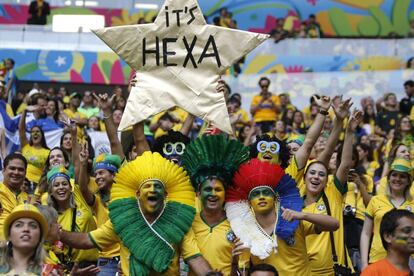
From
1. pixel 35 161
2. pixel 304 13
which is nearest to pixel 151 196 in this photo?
pixel 35 161

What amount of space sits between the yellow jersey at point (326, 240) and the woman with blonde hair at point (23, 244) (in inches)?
113

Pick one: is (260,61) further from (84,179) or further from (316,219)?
(316,219)

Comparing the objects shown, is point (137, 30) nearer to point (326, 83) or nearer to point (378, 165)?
point (378, 165)

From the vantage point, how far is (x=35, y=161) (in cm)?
1300

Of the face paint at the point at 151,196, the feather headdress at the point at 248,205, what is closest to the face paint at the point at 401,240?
the feather headdress at the point at 248,205

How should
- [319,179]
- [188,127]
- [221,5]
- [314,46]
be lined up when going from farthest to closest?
[221,5] < [314,46] < [188,127] < [319,179]

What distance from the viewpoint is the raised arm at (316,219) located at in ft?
26.5

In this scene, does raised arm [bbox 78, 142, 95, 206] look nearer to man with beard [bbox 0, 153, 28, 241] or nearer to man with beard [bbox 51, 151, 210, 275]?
man with beard [bbox 0, 153, 28, 241]

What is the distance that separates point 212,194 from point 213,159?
304 mm

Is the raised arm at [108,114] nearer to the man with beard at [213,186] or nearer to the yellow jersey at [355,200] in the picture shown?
the man with beard at [213,186]

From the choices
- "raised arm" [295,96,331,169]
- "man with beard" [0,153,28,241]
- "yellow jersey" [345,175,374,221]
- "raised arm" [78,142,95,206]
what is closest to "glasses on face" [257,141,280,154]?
"raised arm" [295,96,331,169]

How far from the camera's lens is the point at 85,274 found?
7.09 metres

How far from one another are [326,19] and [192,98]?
1753cm

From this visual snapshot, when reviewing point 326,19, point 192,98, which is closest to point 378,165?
point 192,98
